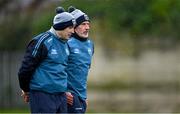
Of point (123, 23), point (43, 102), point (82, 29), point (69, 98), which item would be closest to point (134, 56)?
point (123, 23)

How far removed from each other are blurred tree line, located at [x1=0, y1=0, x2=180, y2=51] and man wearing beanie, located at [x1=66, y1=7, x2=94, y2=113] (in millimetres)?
10639

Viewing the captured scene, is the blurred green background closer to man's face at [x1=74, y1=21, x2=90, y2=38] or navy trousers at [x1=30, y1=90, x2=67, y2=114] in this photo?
man's face at [x1=74, y1=21, x2=90, y2=38]

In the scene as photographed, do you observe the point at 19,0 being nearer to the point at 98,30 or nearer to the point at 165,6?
the point at 98,30

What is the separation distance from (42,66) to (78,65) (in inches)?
34.7

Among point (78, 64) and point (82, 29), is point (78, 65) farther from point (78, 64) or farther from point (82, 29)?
point (82, 29)

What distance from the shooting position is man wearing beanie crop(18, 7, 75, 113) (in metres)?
8.70

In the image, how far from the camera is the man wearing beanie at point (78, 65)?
9.52 m

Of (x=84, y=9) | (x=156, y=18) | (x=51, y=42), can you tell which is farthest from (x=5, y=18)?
(x=51, y=42)

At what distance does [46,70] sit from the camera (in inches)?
344

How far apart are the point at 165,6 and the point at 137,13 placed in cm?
73

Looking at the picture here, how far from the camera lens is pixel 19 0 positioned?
23812 millimetres

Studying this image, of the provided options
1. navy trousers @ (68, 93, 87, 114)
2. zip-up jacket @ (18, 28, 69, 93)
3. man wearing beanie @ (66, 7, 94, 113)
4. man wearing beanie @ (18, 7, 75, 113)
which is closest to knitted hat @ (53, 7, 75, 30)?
man wearing beanie @ (18, 7, 75, 113)

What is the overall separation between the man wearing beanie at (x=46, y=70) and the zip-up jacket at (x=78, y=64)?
60cm

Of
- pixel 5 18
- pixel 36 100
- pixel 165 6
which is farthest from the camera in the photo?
pixel 5 18
